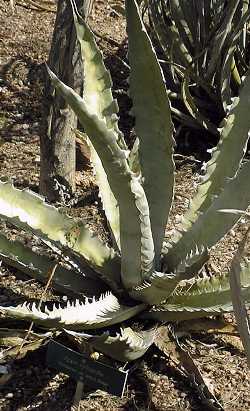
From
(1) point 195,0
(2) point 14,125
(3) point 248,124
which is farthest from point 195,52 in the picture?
(3) point 248,124

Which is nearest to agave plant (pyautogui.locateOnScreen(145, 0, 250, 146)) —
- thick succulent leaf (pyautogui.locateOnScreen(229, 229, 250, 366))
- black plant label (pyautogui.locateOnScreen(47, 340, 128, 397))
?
black plant label (pyautogui.locateOnScreen(47, 340, 128, 397))

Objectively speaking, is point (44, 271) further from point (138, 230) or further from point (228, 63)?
point (228, 63)

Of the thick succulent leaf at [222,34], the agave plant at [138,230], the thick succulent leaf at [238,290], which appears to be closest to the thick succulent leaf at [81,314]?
the agave plant at [138,230]

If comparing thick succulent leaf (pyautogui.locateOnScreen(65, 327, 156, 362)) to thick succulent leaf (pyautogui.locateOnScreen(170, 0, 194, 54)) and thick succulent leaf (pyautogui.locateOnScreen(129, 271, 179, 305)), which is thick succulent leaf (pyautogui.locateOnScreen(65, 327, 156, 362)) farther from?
thick succulent leaf (pyautogui.locateOnScreen(170, 0, 194, 54))

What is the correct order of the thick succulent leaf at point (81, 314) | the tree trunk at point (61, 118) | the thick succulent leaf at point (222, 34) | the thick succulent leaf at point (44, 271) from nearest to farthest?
the thick succulent leaf at point (81, 314) < the thick succulent leaf at point (44, 271) < the tree trunk at point (61, 118) < the thick succulent leaf at point (222, 34)

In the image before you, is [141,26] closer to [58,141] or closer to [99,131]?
[99,131]

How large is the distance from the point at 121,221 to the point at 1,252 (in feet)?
1.05

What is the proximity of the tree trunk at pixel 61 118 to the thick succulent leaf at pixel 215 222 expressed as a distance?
599 millimetres

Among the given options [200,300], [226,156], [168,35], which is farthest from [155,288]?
[168,35]

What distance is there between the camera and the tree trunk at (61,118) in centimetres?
219

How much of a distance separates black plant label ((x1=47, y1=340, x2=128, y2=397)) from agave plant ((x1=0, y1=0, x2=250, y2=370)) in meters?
0.04

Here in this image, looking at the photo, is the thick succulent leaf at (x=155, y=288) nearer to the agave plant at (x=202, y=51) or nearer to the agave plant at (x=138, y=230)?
the agave plant at (x=138, y=230)

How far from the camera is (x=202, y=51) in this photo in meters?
2.61

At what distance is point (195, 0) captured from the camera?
9.09 ft
